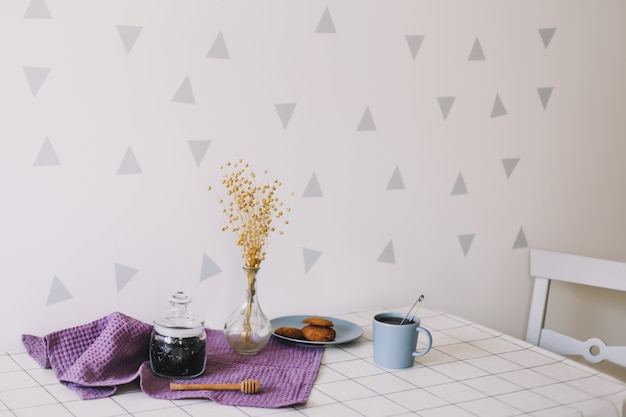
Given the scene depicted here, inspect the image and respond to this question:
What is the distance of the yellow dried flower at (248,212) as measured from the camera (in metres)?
1.52

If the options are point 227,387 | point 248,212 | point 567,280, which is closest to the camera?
point 227,387

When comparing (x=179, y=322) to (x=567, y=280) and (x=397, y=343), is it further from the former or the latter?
(x=567, y=280)

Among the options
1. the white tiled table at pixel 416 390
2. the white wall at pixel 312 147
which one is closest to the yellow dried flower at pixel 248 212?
the white wall at pixel 312 147

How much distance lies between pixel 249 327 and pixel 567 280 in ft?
3.16

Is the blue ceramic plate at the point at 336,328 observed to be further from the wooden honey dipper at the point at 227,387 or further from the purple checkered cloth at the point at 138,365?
the wooden honey dipper at the point at 227,387

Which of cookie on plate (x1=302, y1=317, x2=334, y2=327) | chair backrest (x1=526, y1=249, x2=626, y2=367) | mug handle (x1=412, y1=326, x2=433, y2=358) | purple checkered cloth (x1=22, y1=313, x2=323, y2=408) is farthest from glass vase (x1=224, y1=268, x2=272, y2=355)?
chair backrest (x1=526, y1=249, x2=626, y2=367)

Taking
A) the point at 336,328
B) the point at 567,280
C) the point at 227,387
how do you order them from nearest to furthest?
the point at 227,387
the point at 336,328
the point at 567,280

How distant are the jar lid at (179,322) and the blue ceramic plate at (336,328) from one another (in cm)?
26

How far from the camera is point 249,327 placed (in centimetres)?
149

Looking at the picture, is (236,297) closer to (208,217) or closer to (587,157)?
(208,217)

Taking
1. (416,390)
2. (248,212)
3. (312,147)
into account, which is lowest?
(416,390)

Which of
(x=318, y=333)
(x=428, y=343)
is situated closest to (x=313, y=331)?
(x=318, y=333)

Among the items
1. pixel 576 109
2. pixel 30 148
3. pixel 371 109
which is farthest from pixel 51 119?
pixel 576 109

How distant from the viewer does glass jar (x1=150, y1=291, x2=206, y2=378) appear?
1.34 m
